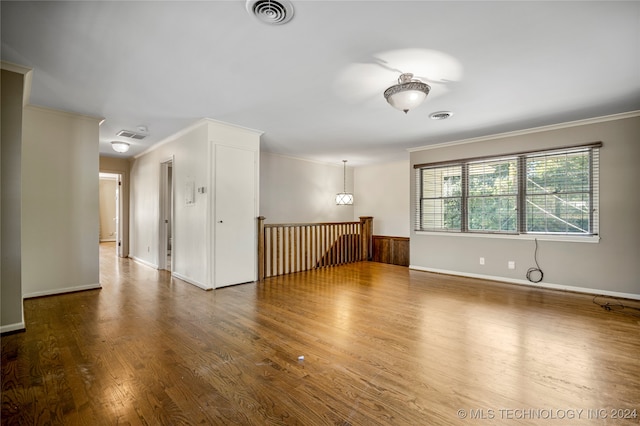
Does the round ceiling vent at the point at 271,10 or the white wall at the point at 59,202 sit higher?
the round ceiling vent at the point at 271,10

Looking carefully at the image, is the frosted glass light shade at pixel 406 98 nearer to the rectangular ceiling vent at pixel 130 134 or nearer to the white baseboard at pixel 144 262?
the rectangular ceiling vent at pixel 130 134

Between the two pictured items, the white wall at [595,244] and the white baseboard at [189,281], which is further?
the white baseboard at [189,281]

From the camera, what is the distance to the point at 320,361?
7.48ft

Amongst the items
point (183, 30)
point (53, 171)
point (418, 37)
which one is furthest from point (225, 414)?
point (53, 171)

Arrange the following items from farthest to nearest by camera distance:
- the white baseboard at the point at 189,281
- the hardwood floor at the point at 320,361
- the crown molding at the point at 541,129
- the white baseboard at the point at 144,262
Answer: the white baseboard at the point at 144,262, the white baseboard at the point at 189,281, the crown molding at the point at 541,129, the hardwood floor at the point at 320,361

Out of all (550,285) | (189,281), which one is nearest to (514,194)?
(550,285)

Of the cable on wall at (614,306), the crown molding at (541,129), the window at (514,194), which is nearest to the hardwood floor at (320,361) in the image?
the cable on wall at (614,306)

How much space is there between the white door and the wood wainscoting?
3614mm

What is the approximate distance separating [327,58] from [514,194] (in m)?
4.03

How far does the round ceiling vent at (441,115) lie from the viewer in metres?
3.89

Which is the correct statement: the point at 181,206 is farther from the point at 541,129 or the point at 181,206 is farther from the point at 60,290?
the point at 541,129

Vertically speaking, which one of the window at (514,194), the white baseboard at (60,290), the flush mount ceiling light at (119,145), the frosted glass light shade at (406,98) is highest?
the flush mount ceiling light at (119,145)

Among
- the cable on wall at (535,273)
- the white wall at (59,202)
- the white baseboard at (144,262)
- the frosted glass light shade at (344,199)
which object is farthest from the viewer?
the frosted glass light shade at (344,199)

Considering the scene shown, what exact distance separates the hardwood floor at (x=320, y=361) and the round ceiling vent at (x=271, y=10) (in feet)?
8.17
